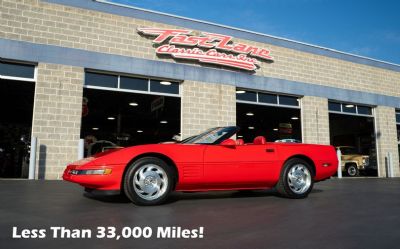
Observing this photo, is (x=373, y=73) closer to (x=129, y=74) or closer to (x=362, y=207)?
(x=129, y=74)

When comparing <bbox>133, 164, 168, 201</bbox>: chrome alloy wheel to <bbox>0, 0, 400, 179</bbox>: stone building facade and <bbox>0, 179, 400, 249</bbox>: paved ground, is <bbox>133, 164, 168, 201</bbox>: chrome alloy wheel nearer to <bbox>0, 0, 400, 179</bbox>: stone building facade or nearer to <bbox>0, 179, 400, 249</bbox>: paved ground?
<bbox>0, 179, 400, 249</bbox>: paved ground

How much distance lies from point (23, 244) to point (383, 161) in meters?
18.0

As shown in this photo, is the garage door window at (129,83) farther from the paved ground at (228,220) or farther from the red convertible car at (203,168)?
the red convertible car at (203,168)

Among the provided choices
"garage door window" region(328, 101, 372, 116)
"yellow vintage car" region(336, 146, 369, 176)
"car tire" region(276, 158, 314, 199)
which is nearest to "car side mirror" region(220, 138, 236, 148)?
"car tire" region(276, 158, 314, 199)

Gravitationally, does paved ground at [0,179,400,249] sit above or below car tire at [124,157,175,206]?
below

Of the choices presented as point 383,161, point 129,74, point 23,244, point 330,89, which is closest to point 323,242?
point 23,244

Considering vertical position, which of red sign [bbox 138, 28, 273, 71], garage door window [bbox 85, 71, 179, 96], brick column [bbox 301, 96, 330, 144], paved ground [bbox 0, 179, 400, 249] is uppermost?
red sign [bbox 138, 28, 273, 71]

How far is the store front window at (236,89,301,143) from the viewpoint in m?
14.5

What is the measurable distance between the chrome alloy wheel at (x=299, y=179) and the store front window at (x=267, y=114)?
27.9 inches

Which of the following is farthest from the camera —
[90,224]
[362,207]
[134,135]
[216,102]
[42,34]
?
[134,135]

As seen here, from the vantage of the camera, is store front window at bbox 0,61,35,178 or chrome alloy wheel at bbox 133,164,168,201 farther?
store front window at bbox 0,61,35,178

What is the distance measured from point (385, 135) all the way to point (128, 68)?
13531 mm

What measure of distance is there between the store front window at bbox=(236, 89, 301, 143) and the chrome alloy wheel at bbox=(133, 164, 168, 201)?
104 inches

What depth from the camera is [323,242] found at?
2842mm
